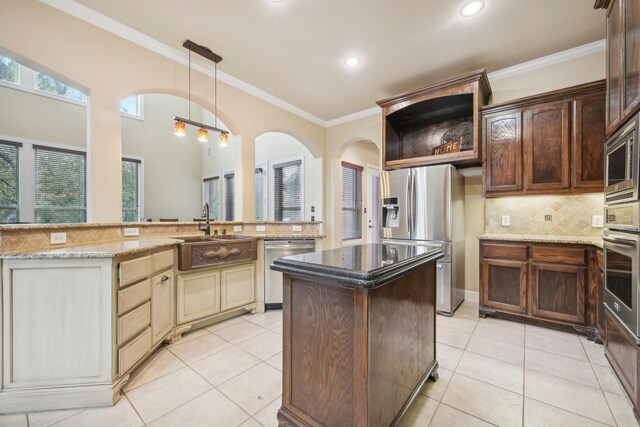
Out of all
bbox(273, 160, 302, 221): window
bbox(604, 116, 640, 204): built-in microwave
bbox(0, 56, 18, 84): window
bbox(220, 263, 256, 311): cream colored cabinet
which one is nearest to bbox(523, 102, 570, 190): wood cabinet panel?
bbox(604, 116, 640, 204): built-in microwave

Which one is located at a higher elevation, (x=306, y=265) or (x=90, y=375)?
(x=306, y=265)

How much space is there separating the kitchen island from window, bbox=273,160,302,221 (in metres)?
4.24

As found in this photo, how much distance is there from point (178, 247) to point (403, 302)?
81.0 inches

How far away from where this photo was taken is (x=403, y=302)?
1419 millimetres

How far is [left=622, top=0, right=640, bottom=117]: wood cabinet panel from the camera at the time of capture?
1.53 m

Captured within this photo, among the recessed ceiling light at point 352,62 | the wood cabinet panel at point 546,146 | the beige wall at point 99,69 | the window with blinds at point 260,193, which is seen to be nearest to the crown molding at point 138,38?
the beige wall at point 99,69

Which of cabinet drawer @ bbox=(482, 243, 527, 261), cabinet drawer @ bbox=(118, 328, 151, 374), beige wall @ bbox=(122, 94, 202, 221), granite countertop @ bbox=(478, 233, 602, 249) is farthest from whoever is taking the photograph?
beige wall @ bbox=(122, 94, 202, 221)

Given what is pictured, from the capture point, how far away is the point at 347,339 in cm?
117

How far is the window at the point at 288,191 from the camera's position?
18.5ft

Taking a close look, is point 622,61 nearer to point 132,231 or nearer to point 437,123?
point 437,123

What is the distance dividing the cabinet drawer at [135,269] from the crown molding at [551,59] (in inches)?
167

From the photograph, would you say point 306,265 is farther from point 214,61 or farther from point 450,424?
point 214,61

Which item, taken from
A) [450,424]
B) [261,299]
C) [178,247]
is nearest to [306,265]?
[450,424]

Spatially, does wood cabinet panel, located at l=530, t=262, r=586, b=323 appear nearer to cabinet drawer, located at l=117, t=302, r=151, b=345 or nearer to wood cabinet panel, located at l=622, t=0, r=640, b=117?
wood cabinet panel, located at l=622, t=0, r=640, b=117
